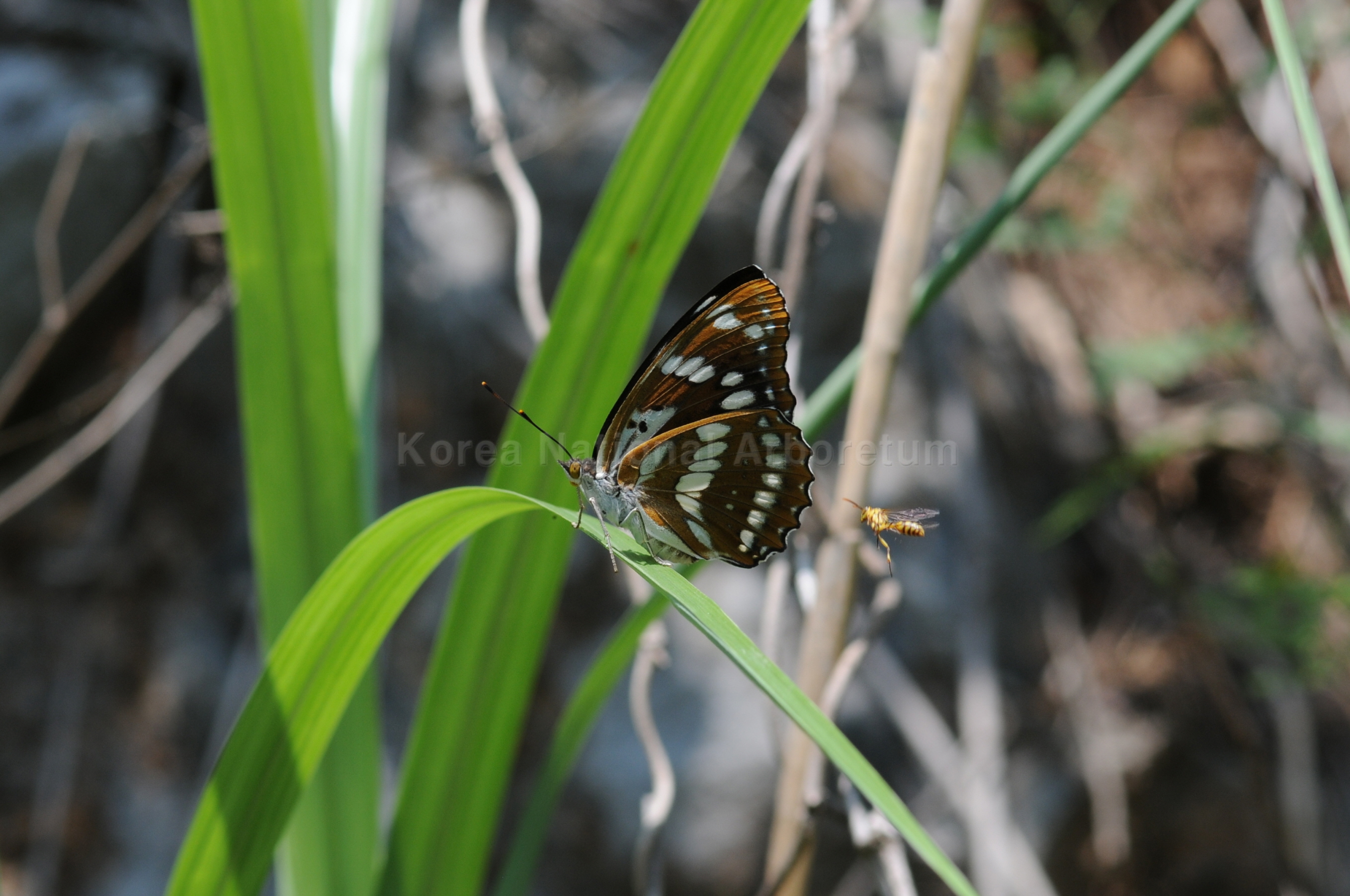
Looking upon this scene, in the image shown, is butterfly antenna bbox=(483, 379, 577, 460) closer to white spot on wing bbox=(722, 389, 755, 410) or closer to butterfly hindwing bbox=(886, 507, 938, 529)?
white spot on wing bbox=(722, 389, 755, 410)

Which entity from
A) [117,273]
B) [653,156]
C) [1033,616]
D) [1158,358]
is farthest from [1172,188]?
[117,273]

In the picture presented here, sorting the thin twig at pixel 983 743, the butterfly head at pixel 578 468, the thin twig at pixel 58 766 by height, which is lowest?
the thin twig at pixel 983 743

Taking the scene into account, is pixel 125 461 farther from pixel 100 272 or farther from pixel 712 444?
pixel 712 444

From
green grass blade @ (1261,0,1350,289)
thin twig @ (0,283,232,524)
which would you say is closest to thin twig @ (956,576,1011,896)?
green grass blade @ (1261,0,1350,289)

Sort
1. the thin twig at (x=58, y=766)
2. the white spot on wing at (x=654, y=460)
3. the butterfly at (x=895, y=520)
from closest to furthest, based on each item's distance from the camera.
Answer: the butterfly at (x=895, y=520), the white spot on wing at (x=654, y=460), the thin twig at (x=58, y=766)

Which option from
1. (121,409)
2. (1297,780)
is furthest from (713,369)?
(1297,780)

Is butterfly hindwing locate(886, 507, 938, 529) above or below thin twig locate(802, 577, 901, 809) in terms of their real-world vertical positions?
above

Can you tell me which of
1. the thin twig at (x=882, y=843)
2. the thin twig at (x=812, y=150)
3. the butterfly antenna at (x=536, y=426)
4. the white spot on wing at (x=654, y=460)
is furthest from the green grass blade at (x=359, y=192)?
the thin twig at (x=882, y=843)

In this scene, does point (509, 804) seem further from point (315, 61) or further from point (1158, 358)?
point (1158, 358)

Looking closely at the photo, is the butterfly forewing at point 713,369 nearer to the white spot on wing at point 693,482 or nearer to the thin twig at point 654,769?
the white spot on wing at point 693,482
